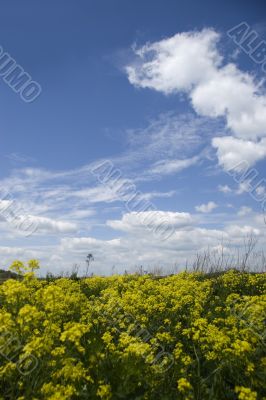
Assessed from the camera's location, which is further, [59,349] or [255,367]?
[255,367]

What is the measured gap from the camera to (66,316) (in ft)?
34.5

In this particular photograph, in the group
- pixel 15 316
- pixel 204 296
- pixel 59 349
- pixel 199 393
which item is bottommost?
pixel 199 393

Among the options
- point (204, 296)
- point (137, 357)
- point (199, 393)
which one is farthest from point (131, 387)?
point (204, 296)

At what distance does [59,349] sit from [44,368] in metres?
0.38

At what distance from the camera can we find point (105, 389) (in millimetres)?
4930

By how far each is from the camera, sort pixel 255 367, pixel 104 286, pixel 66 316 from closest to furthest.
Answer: pixel 255 367
pixel 66 316
pixel 104 286

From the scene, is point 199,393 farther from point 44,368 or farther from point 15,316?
point 15,316

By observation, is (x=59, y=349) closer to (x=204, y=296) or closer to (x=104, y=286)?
(x=204, y=296)

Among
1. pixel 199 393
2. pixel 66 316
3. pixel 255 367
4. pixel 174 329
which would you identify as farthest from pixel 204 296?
pixel 199 393

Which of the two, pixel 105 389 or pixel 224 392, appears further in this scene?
pixel 224 392

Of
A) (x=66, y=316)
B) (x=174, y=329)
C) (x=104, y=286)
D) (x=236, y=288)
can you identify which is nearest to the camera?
(x=174, y=329)

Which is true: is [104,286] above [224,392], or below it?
above

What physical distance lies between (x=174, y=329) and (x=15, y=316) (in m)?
5.01

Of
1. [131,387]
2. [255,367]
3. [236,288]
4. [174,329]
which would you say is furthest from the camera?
[236,288]
